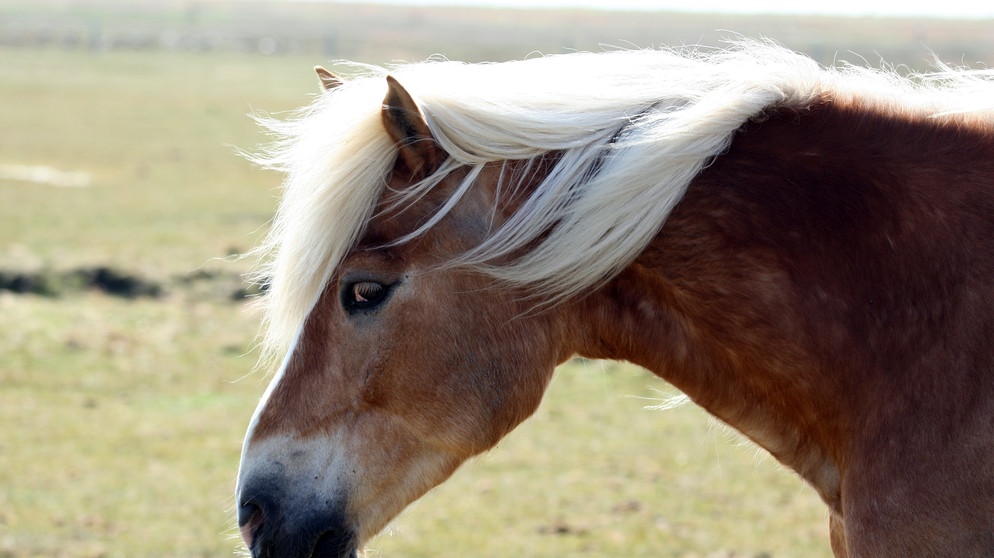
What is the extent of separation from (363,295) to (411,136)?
0.38 metres

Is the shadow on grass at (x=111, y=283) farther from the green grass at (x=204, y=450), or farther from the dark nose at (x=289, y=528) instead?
the dark nose at (x=289, y=528)

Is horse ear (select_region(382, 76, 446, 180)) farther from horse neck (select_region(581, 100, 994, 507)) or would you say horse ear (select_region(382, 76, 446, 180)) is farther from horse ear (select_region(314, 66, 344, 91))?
horse neck (select_region(581, 100, 994, 507))

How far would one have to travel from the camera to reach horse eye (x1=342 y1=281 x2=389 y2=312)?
2.26 m

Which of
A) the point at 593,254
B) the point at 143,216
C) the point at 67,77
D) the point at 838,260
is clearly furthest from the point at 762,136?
the point at 67,77

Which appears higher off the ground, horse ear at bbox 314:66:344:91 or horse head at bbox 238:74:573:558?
horse ear at bbox 314:66:344:91

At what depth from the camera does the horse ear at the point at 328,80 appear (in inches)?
102

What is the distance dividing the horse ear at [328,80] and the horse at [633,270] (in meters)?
0.18

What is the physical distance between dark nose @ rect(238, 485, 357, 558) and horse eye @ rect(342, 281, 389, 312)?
1.50ft

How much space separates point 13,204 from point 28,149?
23.6 feet

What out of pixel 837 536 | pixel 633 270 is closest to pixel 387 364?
pixel 633 270

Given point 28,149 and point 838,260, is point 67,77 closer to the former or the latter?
point 28,149

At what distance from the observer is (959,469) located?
6.34 ft

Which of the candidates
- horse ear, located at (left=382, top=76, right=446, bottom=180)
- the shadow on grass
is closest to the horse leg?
horse ear, located at (left=382, top=76, right=446, bottom=180)

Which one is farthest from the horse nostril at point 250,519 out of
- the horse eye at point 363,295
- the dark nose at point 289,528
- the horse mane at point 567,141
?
the horse eye at point 363,295
